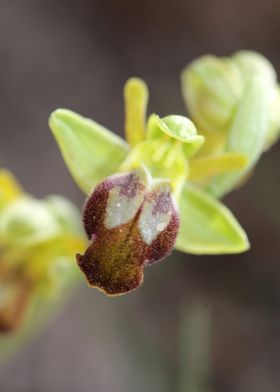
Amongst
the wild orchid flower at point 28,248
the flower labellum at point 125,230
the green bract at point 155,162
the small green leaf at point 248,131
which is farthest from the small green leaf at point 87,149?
the wild orchid flower at point 28,248

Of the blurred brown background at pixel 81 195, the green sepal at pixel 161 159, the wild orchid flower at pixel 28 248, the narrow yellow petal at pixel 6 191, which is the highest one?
the green sepal at pixel 161 159

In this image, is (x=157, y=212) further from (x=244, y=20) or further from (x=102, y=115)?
(x=244, y=20)

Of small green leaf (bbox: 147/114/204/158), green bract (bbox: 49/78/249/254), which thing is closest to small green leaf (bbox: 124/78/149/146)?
green bract (bbox: 49/78/249/254)

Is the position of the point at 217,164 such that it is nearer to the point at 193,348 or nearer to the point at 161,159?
the point at 161,159

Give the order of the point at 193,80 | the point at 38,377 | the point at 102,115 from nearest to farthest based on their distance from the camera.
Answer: the point at 193,80 < the point at 38,377 < the point at 102,115

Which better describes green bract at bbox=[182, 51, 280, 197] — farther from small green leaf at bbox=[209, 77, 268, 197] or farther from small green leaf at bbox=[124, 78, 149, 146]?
small green leaf at bbox=[124, 78, 149, 146]

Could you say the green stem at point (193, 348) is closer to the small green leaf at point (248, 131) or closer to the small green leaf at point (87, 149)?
the small green leaf at point (248, 131)

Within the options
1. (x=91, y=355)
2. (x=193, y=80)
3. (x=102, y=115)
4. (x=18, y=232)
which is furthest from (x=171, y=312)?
(x=193, y=80)
